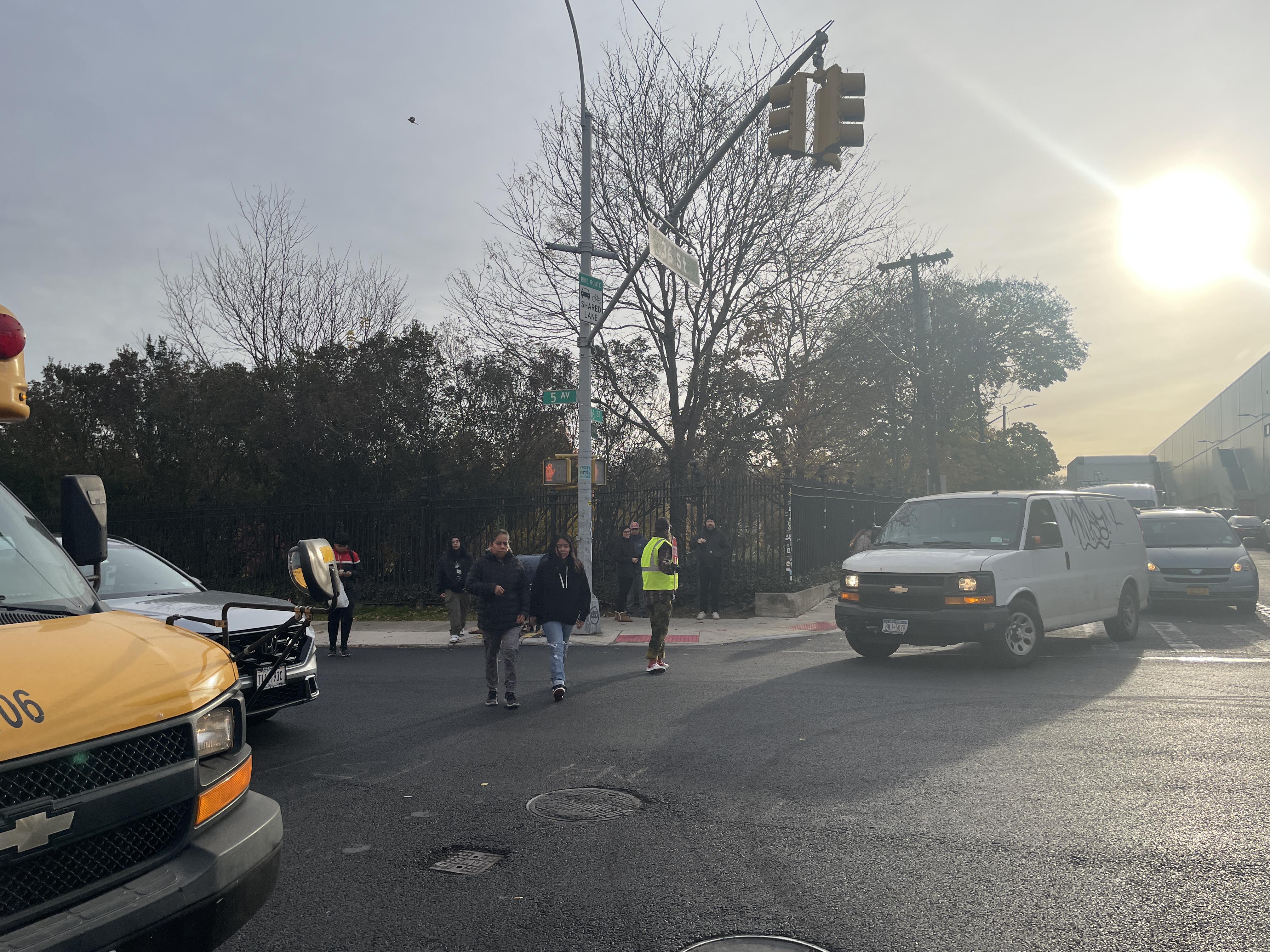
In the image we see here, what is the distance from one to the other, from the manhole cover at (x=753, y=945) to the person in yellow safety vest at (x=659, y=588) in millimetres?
6922

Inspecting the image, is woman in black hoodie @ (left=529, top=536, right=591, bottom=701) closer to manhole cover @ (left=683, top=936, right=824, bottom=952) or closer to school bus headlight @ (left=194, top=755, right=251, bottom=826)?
manhole cover @ (left=683, top=936, right=824, bottom=952)

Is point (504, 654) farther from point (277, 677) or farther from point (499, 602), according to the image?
point (277, 677)

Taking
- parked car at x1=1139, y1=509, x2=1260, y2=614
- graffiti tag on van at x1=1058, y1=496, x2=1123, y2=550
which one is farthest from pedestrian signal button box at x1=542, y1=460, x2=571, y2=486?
parked car at x1=1139, y1=509, x2=1260, y2=614

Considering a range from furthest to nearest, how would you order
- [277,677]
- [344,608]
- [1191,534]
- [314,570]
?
[1191,534], [344,608], [277,677], [314,570]

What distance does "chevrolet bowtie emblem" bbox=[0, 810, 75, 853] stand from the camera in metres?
2.49

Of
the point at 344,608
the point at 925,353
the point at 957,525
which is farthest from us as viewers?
the point at 925,353

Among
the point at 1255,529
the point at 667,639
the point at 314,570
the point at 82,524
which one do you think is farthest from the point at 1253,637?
the point at 1255,529

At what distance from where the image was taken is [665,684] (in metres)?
9.91

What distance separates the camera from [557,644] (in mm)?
9516

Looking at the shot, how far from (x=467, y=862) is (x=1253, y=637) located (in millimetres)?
12323

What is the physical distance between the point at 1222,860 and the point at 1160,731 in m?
2.88

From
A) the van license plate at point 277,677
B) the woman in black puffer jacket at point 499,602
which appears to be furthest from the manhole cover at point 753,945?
the woman in black puffer jacket at point 499,602

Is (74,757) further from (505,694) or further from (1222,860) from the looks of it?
(505,694)

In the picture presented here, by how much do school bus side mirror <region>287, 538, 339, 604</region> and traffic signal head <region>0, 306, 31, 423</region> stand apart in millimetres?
1254
